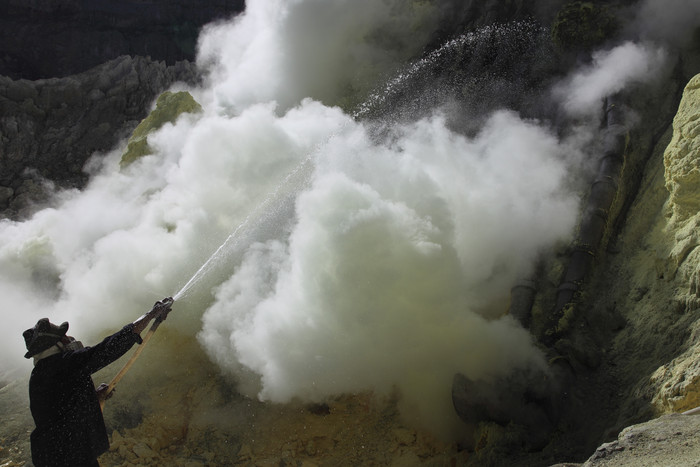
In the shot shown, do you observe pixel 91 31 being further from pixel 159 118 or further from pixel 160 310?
pixel 160 310

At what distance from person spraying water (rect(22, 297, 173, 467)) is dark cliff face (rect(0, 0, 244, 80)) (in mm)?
12694

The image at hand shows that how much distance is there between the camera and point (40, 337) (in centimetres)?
299

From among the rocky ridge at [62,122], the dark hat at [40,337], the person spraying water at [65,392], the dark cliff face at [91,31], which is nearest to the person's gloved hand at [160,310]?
the person spraying water at [65,392]

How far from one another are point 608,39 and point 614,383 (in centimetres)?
413

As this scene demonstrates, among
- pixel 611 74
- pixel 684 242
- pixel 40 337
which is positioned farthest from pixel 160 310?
pixel 611 74

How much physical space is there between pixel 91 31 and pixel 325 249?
1268cm

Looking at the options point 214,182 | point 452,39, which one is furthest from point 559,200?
point 452,39

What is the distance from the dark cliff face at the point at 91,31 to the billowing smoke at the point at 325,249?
7.16 m

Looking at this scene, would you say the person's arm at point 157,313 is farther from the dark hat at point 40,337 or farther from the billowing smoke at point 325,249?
the billowing smoke at point 325,249

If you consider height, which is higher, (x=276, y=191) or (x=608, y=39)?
(x=608, y=39)

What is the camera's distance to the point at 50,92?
11359mm

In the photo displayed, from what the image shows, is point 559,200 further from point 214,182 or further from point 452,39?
point 452,39

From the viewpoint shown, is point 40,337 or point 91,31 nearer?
point 40,337

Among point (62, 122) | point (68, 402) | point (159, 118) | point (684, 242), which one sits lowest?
point (68, 402)
